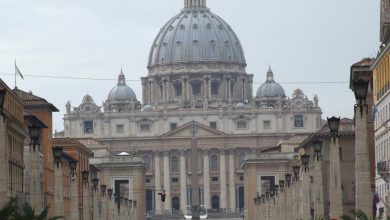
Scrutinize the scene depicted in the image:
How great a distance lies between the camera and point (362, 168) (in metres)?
46.9

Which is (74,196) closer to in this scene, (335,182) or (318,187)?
(318,187)

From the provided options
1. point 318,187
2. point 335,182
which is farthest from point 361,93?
point 318,187

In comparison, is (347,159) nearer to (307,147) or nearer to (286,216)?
(286,216)

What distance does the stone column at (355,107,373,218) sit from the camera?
46781 mm

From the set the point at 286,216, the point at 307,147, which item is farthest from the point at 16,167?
the point at 307,147

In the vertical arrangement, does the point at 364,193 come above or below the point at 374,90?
below

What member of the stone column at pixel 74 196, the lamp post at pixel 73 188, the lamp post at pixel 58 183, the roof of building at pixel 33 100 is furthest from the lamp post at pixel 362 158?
the roof of building at pixel 33 100

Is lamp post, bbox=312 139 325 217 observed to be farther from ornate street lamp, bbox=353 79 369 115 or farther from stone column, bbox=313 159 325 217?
ornate street lamp, bbox=353 79 369 115

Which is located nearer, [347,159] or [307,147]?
[347,159]

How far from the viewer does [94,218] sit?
108m

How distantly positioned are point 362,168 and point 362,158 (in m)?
0.33

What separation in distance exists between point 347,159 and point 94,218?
15957 mm

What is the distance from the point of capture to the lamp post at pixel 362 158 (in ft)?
153

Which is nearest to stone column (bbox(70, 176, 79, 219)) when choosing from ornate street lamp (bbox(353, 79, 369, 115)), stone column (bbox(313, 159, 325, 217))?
stone column (bbox(313, 159, 325, 217))
